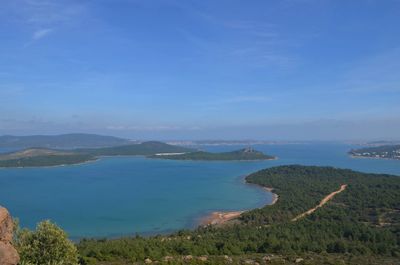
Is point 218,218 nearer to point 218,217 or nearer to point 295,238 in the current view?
point 218,217

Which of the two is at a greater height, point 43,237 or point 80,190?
point 43,237

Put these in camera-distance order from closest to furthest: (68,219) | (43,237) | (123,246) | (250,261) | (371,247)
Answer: (43,237)
(250,261)
(123,246)
(371,247)
(68,219)

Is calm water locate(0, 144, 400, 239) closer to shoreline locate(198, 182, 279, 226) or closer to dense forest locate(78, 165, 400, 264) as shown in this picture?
shoreline locate(198, 182, 279, 226)

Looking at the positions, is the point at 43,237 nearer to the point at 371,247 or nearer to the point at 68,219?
the point at 371,247

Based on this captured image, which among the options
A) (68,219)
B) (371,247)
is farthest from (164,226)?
(371,247)

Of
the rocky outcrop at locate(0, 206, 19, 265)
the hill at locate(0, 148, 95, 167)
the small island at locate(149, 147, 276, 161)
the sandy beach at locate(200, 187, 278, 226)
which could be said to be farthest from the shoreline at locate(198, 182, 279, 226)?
the small island at locate(149, 147, 276, 161)

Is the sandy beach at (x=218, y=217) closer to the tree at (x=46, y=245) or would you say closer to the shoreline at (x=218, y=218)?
the shoreline at (x=218, y=218)
